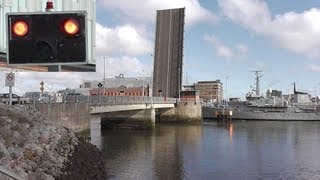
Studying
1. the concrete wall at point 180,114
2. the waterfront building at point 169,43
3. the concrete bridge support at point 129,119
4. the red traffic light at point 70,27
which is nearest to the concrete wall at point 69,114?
the concrete bridge support at point 129,119

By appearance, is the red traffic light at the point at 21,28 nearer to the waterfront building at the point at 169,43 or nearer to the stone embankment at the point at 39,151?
the stone embankment at the point at 39,151

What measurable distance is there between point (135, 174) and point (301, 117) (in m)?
96.8

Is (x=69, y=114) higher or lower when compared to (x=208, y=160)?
higher

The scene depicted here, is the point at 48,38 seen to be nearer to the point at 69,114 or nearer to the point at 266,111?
the point at 69,114

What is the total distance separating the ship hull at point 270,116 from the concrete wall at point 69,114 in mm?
74542

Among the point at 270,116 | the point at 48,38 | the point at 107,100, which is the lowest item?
the point at 270,116

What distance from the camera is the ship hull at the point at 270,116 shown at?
391 ft

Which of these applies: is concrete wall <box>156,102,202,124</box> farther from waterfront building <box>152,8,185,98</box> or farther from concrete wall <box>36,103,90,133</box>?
concrete wall <box>36,103,90,133</box>

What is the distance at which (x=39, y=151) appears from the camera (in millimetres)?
19578

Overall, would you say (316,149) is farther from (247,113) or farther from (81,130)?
(247,113)

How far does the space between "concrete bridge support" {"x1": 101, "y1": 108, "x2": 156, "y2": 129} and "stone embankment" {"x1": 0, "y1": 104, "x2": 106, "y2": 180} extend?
47.0 m

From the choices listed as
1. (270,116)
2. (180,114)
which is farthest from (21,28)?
(270,116)

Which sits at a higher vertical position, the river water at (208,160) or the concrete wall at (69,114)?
the concrete wall at (69,114)

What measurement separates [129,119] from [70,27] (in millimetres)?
68198
